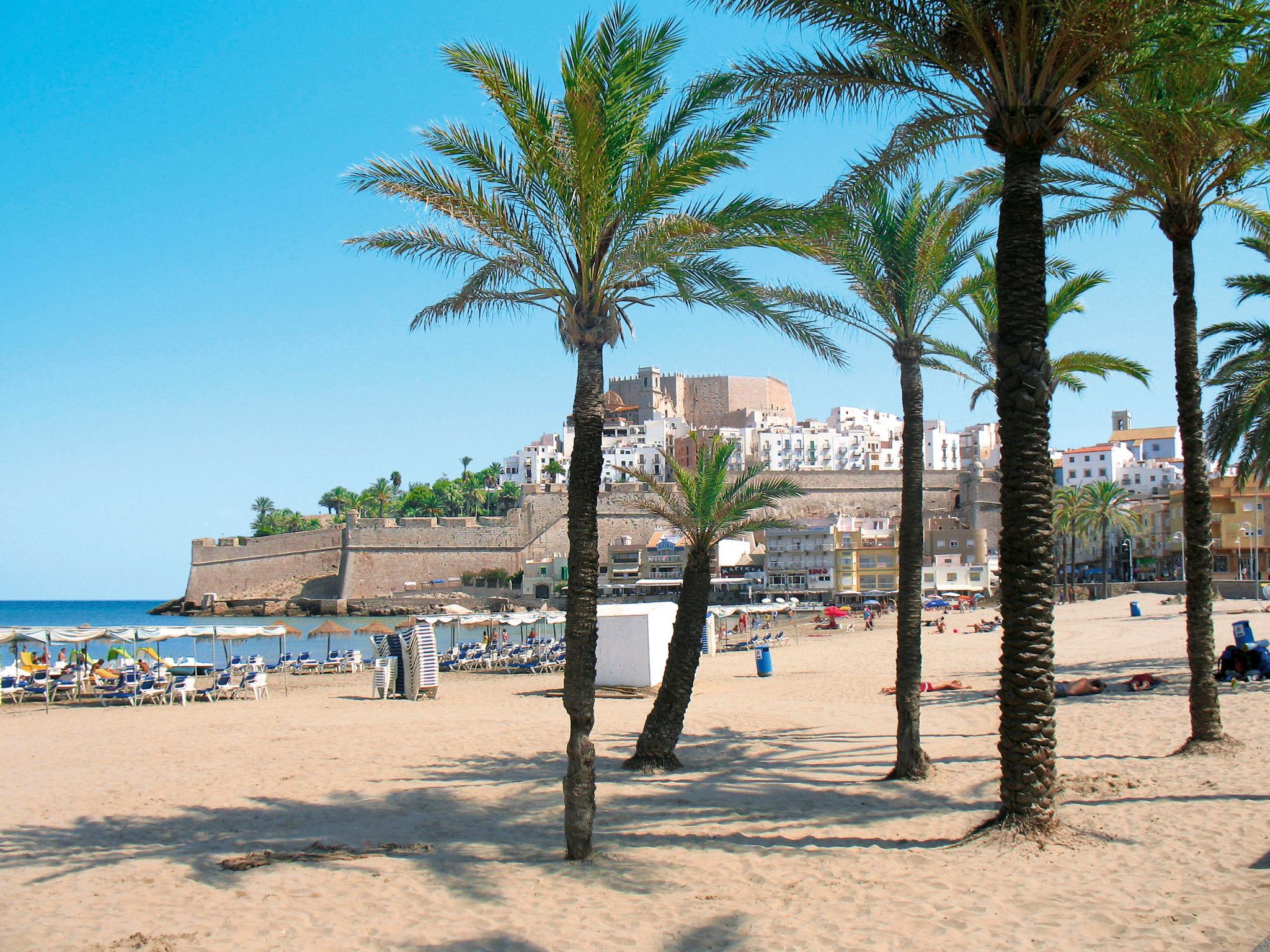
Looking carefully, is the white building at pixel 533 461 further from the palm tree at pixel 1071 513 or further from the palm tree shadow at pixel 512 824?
the palm tree shadow at pixel 512 824

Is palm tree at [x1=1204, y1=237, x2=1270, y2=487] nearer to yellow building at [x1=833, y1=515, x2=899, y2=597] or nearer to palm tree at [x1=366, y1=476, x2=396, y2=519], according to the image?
yellow building at [x1=833, y1=515, x2=899, y2=597]

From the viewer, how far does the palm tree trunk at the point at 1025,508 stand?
6.04m

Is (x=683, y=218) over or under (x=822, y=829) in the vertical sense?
over

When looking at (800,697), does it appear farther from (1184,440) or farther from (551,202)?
(551,202)

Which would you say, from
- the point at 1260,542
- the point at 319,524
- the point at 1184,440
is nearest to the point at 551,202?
the point at 1184,440

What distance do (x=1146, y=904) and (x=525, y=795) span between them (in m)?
5.30

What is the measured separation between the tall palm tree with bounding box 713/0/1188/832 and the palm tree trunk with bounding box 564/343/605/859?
8.67 feet

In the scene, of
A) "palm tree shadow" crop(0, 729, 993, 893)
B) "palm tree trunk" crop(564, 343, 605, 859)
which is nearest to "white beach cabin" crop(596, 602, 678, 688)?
"palm tree shadow" crop(0, 729, 993, 893)

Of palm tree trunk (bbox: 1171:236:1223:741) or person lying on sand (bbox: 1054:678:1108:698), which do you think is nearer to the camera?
palm tree trunk (bbox: 1171:236:1223:741)

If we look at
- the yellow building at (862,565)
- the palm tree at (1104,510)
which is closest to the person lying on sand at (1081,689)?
the palm tree at (1104,510)

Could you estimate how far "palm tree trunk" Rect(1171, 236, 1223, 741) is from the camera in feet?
28.9

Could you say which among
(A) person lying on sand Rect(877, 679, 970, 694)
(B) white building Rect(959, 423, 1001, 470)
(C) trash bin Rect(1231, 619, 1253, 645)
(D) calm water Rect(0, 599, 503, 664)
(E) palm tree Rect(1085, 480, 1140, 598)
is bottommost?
(D) calm water Rect(0, 599, 503, 664)

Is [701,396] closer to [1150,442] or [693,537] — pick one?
[1150,442]

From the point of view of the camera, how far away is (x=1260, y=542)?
156ft
